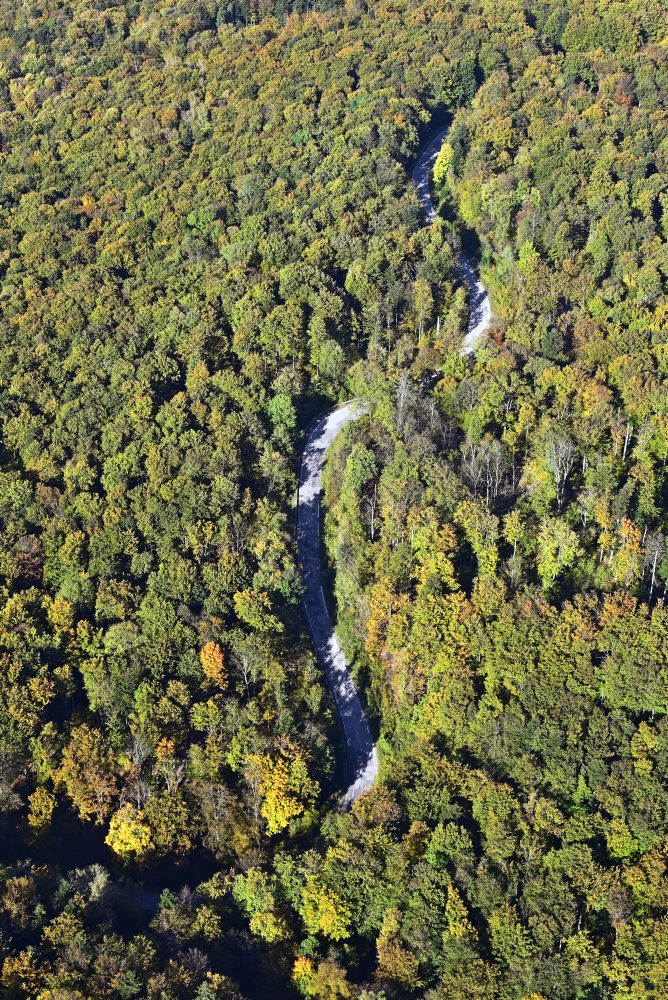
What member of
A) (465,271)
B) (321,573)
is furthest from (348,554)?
(465,271)

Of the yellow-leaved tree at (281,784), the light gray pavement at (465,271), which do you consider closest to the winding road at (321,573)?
the light gray pavement at (465,271)

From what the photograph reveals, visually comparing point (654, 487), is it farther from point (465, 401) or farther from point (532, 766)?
point (532, 766)

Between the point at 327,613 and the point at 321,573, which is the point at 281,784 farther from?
the point at 321,573

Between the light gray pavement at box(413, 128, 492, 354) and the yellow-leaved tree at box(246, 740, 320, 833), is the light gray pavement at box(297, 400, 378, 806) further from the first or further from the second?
the light gray pavement at box(413, 128, 492, 354)

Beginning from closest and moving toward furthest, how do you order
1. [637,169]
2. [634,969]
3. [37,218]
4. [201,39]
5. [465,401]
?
1. [634,969]
2. [465,401]
3. [637,169]
4. [37,218]
5. [201,39]

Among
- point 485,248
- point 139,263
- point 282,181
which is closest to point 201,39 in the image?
point 282,181

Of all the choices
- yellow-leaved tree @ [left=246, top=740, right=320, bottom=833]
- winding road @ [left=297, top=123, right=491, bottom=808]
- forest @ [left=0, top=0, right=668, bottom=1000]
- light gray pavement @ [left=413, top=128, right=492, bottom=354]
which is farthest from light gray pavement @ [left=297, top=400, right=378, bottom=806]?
light gray pavement @ [left=413, top=128, right=492, bottom=354]

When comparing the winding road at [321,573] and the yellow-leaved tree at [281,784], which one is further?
the winding road at [321,573]

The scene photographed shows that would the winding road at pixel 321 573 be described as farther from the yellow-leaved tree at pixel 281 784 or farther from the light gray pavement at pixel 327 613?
the yellow-leaved tree at pixel 281 784
